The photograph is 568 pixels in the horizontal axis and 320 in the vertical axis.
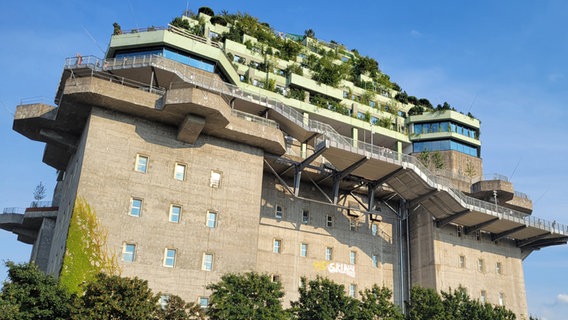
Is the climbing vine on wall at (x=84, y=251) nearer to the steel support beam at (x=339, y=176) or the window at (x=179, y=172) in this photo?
the window at (x=179, y=172)

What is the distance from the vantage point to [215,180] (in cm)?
4525

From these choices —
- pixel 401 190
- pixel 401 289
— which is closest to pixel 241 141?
pixel 401 190

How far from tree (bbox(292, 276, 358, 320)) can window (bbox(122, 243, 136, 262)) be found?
11889 mm

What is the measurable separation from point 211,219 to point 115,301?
45.4 feet

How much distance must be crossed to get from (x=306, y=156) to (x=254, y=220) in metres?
11.9

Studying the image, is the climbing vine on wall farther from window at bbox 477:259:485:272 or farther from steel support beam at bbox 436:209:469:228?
window at bbox 477:259:485:272

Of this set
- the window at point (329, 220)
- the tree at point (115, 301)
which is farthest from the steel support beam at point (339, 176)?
the tree at point (115, 301)

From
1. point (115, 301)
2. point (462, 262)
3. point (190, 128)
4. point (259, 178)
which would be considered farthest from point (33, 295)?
point (462, 262)

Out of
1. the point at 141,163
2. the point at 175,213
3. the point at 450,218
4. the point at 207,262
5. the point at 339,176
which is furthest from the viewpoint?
the point at 450,218

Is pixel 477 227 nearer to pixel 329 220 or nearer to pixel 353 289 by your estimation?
pixel 353 289

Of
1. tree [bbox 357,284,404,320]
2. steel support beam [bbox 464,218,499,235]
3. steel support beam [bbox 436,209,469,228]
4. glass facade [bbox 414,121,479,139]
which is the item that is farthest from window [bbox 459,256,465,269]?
glass facade [bbox 414,121,479,139]

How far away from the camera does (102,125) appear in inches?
1670

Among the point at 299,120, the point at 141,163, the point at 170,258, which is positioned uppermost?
the point at 299,120

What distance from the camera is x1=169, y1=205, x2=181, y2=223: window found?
1672 inches
